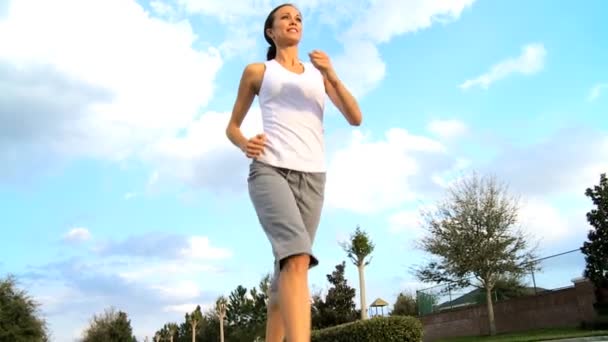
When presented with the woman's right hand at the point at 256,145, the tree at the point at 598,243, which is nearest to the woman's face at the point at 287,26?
the woman's right hand at the point at 256,145

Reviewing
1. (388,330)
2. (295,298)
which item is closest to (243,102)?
(295,298)

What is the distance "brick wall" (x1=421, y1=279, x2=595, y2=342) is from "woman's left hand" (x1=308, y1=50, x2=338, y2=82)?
2180 centimetres

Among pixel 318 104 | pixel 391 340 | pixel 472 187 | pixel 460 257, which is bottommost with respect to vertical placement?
pixel 391 340

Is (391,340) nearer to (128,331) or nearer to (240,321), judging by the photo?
(240,321)

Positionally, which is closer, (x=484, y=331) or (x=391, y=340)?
(x=391, y=340)

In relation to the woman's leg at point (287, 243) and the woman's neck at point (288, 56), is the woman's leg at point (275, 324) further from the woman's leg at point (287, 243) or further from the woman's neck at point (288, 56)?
the woman's neck at point (288, 56)

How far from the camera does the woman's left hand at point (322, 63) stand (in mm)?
3111

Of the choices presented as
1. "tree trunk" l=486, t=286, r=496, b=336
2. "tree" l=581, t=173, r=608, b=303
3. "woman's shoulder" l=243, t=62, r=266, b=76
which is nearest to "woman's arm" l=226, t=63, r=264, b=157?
"woman's shoulder" l=243, t=62, r=266, b=76

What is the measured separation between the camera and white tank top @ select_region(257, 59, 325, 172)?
9.93 ft

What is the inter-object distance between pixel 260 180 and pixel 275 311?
74cm

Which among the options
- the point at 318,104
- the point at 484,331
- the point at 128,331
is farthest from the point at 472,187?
the point at 128,331

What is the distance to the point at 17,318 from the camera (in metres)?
32.7

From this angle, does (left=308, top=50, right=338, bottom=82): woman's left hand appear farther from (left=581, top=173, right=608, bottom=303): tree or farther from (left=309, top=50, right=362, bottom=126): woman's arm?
(left=581, top=173, right=608, bottom=303): tree

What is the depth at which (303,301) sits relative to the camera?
2605 millimetres
